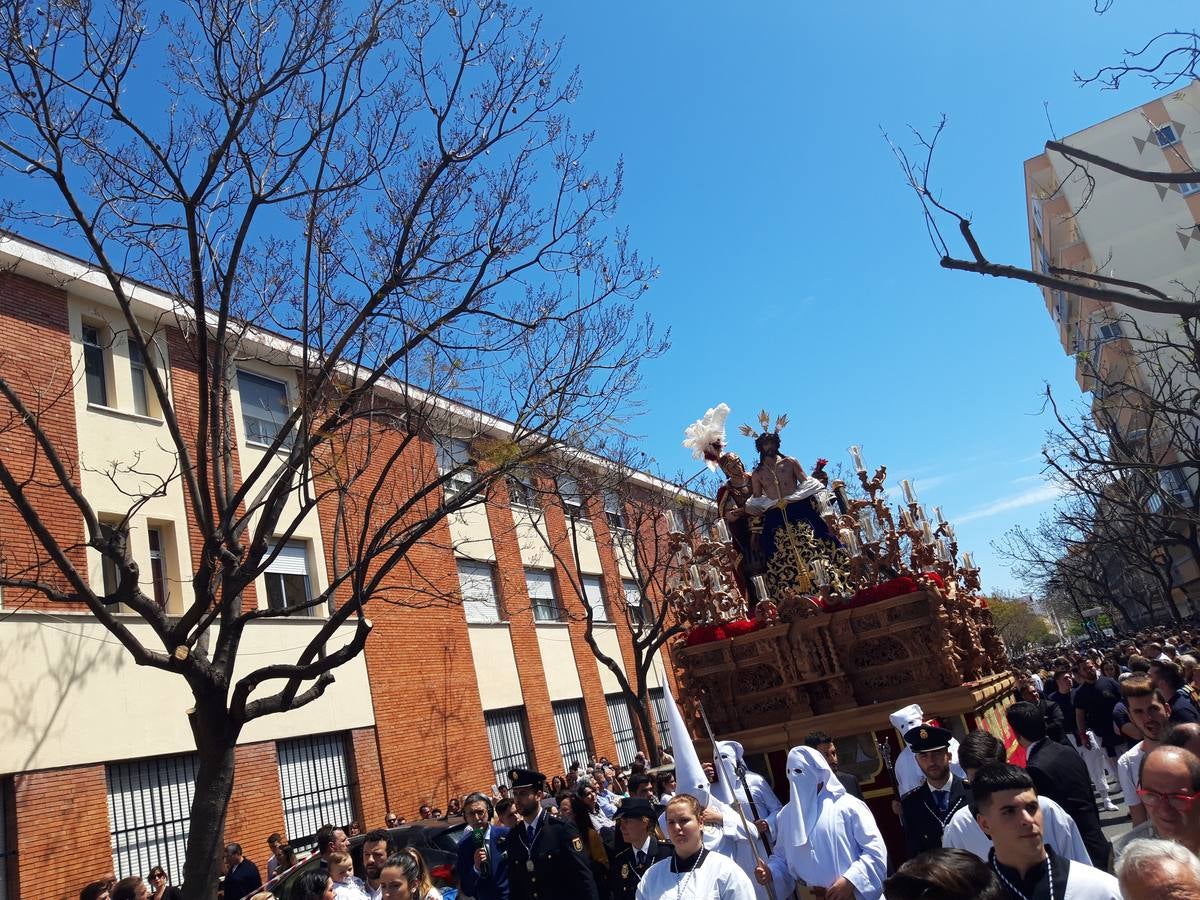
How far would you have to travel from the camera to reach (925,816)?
539 centimetres

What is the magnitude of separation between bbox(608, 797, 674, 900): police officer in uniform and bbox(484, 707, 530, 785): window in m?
13.2

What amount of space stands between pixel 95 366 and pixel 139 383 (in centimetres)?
77

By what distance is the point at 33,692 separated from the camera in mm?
12391

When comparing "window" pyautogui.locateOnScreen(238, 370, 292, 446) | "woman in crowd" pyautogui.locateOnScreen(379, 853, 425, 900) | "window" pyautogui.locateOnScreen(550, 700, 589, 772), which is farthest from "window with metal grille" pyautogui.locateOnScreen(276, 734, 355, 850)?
"woman in crowd" pyautogui.locateOnScreen(379, 853, 425, 900)

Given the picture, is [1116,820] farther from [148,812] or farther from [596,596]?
[596,596]

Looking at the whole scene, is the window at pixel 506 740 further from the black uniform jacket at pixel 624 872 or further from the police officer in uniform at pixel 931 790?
the police officer in uniform at pixel 931 790

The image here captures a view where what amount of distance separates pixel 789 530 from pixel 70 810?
33.9ft

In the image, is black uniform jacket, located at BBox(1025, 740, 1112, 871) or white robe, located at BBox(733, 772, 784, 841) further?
white robe, located at BBox(733, 772, 784, 841)

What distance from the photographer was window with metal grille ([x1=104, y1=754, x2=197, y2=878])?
42.0ft

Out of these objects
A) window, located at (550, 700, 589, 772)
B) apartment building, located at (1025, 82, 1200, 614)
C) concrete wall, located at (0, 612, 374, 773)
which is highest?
apartment building, located at (1025, 82, 1200, 614)

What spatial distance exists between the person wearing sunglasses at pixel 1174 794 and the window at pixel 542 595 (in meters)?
21.1

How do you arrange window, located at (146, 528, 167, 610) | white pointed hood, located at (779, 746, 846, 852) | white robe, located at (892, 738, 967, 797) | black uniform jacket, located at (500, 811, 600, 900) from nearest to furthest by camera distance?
white pointed hood, located at (779, 746, 846, 852), white robe, located at (892, 738, 967, 797), black uniform jacket, located at (500, 811, 600, 900), window, located at (146, 528, 167, 610)

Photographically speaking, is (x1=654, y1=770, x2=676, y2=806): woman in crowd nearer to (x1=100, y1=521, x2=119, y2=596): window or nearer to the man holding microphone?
the man holding microphone

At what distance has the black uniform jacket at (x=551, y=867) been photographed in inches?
271
